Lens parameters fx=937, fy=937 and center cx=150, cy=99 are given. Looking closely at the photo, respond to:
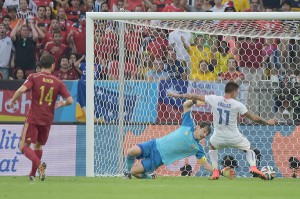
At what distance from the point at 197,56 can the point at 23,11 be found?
18.7 feet

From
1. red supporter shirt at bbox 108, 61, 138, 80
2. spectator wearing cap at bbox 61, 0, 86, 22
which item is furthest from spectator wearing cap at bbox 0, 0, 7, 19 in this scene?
red supporter shirt at bbox 108, 61, 138, 80

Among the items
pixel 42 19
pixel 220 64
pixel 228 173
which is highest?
pixel 42 19

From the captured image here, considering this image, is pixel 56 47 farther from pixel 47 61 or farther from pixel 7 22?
pixel 47 61

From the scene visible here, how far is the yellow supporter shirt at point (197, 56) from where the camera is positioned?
56.2 feet

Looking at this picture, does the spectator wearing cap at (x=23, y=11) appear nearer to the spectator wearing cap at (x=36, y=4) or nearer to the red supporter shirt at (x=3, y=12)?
the spectator wearing cap at (x=36, y=4)

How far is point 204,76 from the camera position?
17.1m

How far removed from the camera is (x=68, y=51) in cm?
2047

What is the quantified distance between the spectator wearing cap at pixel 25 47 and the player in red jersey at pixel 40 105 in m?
5.55

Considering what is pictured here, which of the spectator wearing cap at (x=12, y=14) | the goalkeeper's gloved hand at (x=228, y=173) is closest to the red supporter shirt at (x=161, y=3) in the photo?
the spectator wearing cap at (x=12, y=14)

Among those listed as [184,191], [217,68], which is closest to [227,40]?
[217,68]

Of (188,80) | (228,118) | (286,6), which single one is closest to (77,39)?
(188,80)

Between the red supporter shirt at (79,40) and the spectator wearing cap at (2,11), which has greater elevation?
the spectator wearing cap at (2,11)

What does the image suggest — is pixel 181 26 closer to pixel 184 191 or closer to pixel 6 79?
pixel 6 79

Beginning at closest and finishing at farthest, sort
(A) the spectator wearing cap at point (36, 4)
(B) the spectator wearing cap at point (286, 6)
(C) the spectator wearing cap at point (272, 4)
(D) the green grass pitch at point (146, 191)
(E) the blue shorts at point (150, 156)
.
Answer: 1. (D) the green grass pitch at point (146, 191)
2. (E) the blue shorts at point (150, 156)
3. (B) the spectator wearing cap at point (286, 6)
4. (C) the spectator wearing cap at point (272, 4)
5. (A) the spectator wearing cap at point (36, 4)
